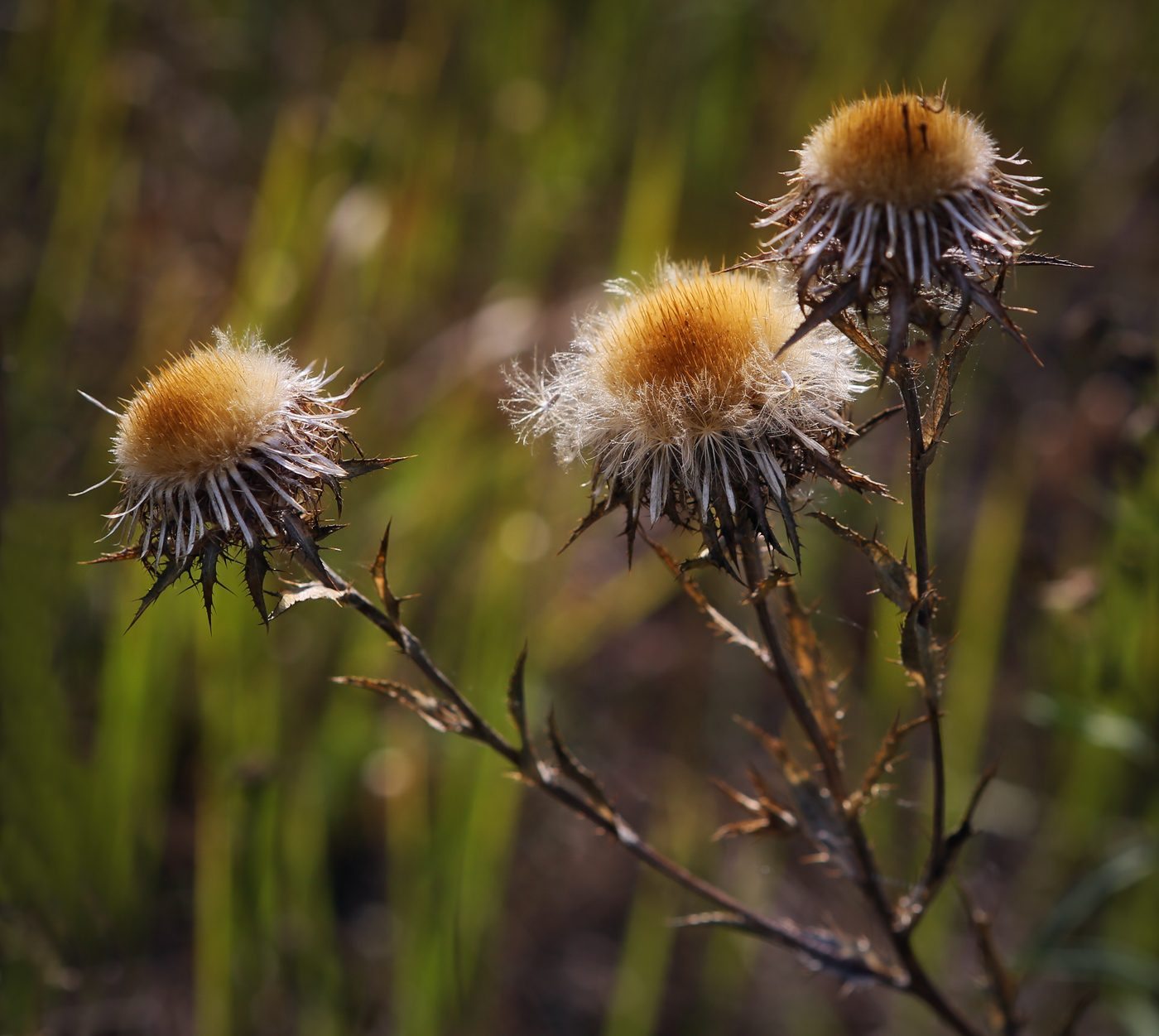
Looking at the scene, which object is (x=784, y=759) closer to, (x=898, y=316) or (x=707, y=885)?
(x=707, y=885)

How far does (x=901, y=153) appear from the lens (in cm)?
69

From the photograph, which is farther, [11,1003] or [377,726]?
[377,726]

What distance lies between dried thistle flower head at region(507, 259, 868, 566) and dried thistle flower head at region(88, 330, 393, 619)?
23cm

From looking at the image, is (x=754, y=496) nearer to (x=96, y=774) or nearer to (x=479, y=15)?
(x=96, y=774)

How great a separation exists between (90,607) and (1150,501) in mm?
1972

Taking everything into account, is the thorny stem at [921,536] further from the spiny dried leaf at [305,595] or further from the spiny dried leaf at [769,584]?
the spiny dried leaf at [305,595]

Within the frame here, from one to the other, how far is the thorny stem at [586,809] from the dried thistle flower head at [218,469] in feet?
0.18

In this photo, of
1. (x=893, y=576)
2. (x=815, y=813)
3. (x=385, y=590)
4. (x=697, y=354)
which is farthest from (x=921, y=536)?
(x=385, y=590)

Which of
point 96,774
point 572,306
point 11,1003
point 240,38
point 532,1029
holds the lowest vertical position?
point 532,1029

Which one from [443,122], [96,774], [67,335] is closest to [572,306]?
[443,122]

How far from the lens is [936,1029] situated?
1.68 m

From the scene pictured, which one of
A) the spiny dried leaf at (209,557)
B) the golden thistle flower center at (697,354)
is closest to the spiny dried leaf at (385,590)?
the spiny dried leaf at (209,557)

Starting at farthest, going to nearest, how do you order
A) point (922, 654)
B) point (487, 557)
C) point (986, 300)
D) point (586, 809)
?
1. point (487, 557)
2. point (586, 809)
3. point (922, 654)
4. point (986, 300)

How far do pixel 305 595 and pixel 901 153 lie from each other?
59cm
